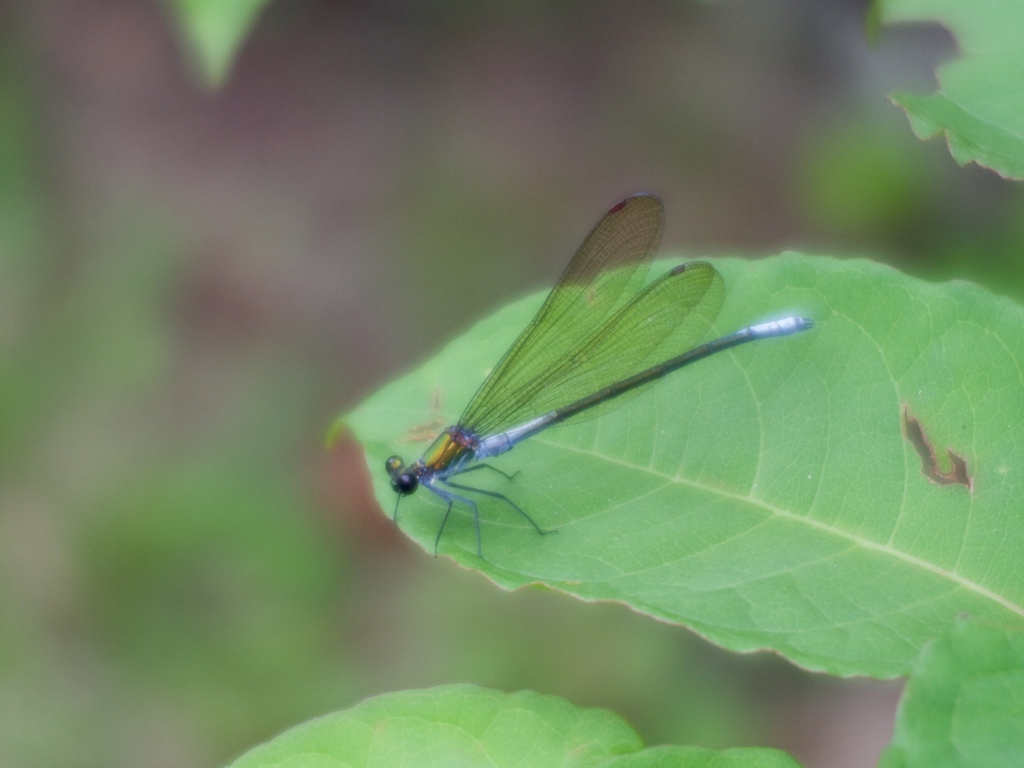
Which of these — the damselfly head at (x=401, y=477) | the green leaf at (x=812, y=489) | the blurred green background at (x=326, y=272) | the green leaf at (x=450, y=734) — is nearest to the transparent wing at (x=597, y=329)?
the damselfly head at (x=401, y=477)

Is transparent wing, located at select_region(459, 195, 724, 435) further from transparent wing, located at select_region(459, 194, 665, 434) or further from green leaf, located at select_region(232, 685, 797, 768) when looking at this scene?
green leaf, located at select_region(232, 685, 797, 768)

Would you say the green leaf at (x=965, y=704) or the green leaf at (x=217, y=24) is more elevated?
the green leaf at (x=217, y=24)

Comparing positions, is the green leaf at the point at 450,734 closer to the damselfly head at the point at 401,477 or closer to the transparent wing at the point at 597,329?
the damselfly head at the point at 401,477

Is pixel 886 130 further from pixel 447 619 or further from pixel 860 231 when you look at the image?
pixel 447 619

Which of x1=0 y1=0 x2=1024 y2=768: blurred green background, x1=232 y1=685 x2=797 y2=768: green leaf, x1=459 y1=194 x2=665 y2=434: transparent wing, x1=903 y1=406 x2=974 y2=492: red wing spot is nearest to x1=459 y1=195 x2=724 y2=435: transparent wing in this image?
x1=459 y1=194 x2=665 y2=434: transparent wing

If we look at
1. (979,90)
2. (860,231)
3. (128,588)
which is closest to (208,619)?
(128,588)

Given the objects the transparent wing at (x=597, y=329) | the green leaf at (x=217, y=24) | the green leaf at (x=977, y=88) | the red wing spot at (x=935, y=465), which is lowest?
the red wing spot at (x=935, y=465)

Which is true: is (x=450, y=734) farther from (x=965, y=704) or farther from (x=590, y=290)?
(x=590, y=290)
